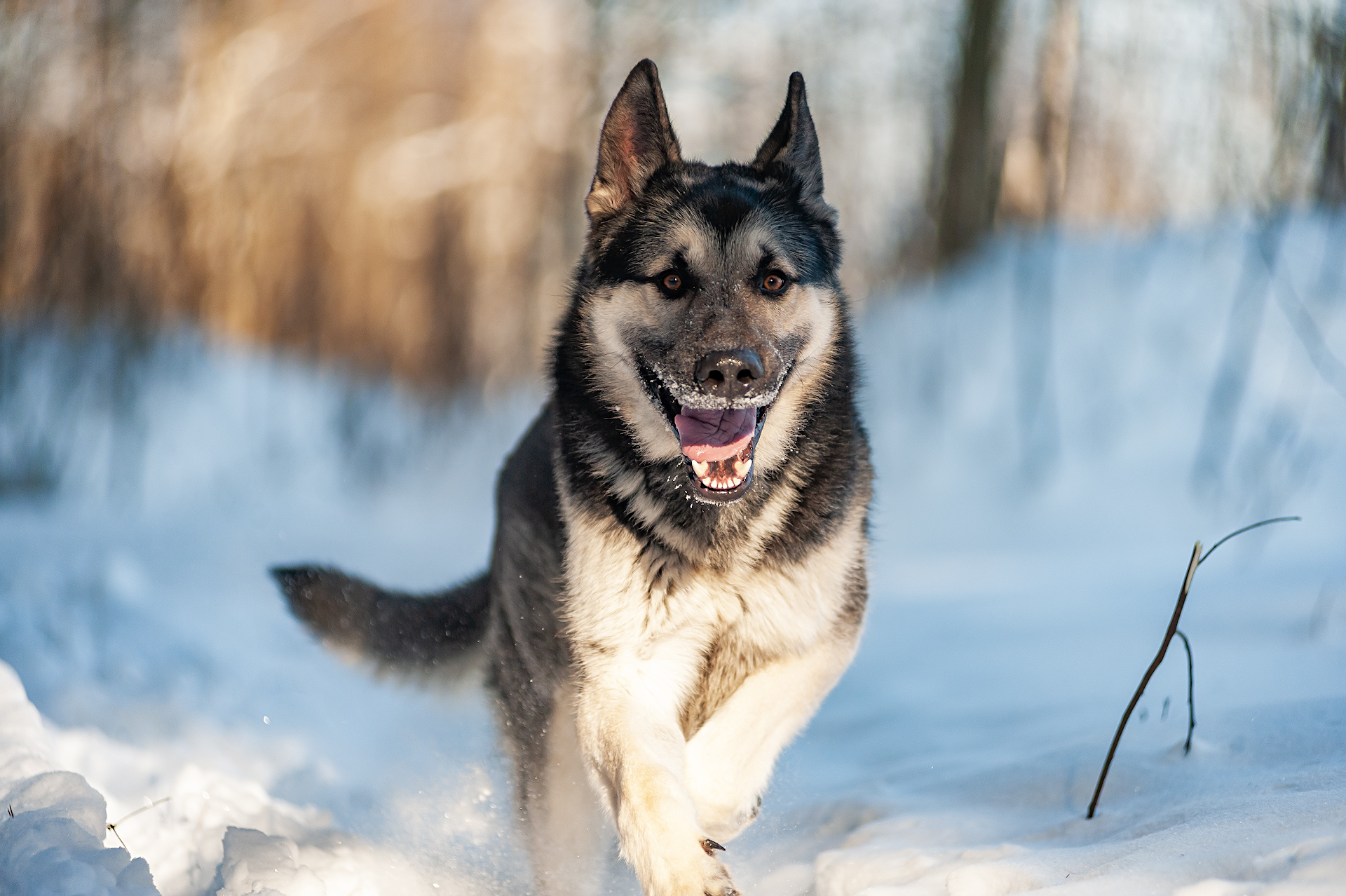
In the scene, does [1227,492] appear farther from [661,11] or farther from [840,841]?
[661,11]

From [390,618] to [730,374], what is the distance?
4.86 ft

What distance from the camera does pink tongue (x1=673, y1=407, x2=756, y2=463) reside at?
2.20m

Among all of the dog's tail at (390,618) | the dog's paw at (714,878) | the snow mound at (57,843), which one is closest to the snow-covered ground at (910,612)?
the snow mound at (57,843)

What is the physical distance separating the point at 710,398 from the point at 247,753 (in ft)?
7.11

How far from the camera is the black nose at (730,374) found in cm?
208

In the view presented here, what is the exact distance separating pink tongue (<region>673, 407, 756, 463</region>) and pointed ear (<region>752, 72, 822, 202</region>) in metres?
0.80

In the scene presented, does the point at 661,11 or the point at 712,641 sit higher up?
the point at 661,11

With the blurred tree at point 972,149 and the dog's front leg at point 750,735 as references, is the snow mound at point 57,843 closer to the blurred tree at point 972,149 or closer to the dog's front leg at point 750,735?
the dog's front leg at point 750,735

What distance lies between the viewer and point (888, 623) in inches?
189

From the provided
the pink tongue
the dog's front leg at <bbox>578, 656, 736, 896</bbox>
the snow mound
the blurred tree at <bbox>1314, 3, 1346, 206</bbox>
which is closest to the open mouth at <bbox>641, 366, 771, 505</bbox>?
the pink tongue

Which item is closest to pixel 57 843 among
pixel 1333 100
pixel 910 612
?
pixel 910 612

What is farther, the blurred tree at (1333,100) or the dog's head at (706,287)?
the blurred tree at (1333,100)

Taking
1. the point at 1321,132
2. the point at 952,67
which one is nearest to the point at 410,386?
the point at 952,67

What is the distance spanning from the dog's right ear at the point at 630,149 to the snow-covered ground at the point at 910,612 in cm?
141
